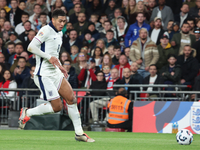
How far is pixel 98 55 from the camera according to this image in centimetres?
1447

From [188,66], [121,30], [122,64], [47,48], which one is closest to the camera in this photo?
[47,48]

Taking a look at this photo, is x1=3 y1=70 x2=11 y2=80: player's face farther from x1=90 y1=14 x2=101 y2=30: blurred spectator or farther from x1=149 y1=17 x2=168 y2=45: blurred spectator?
x1=149 y1=17 x2=168 y2=45: blurred spectator

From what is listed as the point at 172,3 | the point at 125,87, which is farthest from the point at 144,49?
the point at 172,3

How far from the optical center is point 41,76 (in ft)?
23.4

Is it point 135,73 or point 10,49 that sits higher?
point 10,49

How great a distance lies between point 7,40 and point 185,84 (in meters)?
8.36

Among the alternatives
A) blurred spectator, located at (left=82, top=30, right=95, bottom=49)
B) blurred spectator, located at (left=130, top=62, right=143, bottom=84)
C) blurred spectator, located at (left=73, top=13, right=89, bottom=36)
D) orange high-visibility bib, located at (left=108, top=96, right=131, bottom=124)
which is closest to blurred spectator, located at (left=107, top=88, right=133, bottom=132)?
orange high-visibility bib, located at (left=108, top=96, right=131, bottom=124)

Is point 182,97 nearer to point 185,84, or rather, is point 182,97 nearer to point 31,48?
point 185,84

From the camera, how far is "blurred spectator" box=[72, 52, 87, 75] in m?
14.3

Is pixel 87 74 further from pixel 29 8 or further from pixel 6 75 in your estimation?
pixel 29 8

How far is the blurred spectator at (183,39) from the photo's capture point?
1381 centimetres

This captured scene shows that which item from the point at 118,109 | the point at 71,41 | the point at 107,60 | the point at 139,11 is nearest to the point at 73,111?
the point at 118,109

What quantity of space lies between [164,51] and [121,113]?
323cm

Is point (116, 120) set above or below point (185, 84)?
below
